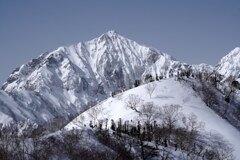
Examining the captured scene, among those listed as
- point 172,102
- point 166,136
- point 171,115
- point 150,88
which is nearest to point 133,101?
point 150,88

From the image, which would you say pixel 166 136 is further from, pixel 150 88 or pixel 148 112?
pixel 150 88

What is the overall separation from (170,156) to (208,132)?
3837 centimetres

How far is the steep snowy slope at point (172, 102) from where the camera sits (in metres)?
115

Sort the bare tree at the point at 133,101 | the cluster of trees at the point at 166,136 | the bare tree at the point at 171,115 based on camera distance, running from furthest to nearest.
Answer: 1. the bare tree at the point at 133,101
2. the bare tree at the point at 171,115
3. the cluster of trees at the point at 166,136

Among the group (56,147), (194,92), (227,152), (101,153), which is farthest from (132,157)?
(194,92)

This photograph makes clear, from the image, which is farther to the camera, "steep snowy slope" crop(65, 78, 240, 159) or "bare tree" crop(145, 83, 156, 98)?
"bare tree" crop(145, 83, 156, 98)

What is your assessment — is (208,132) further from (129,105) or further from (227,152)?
(129,105)

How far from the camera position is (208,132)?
364 ft

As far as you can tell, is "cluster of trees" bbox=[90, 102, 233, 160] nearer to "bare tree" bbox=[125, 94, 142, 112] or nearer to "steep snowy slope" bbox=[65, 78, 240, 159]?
"bare tree" bbox=[125, 94, 142, 112]

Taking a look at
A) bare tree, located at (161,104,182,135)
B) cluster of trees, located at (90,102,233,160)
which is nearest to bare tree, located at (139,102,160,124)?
cluster of trees, located at (90,102,233,160)

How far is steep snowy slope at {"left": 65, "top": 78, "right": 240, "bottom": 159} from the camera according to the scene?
377 ft

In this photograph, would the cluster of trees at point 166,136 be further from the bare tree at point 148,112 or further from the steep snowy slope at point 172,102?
the steep snowy slope at point 172,102

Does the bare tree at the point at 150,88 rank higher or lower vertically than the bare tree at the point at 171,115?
higher

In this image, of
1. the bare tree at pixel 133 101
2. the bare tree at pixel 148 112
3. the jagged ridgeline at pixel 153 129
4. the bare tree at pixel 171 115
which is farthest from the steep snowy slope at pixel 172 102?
the bare tree at pixel 171 115
